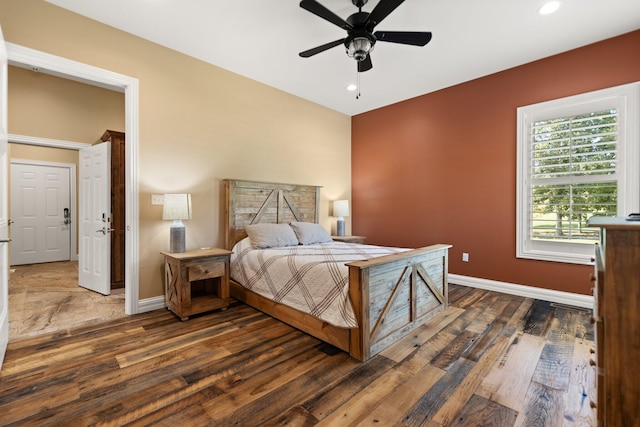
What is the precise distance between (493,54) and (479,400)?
3.58m

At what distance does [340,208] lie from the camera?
194 inches

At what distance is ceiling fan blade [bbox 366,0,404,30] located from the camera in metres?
2.02

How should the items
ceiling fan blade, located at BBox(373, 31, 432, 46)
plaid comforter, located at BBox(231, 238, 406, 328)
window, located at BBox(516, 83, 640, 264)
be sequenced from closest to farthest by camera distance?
1. plaid comforter, located at BBox(231, 238, 406, 328)
2. ceiling fan blade, located at BBox(373, 31, 432, 46)
3. window, located at BBox(516, 83, 640, 264)

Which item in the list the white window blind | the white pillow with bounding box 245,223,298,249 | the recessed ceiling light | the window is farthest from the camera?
the white pillow with bounding box 245,223,298,249

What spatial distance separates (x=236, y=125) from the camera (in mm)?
3891

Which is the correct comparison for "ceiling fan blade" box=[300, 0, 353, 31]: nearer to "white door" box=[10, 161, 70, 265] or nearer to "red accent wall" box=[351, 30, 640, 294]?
"red accent wall" box=[351, 30, 640, 294]

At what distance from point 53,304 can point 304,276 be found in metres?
3.06

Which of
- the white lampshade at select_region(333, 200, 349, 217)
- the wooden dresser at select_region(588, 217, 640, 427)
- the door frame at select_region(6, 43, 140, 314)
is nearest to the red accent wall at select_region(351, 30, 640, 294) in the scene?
the white lampshade at select_region(333, 200, 349, 217)

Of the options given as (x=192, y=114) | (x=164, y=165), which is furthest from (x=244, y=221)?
(x=192, y=114)

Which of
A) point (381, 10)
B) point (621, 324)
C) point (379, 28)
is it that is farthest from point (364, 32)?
point (621, 324)

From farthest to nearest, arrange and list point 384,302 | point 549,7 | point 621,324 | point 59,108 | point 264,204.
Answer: point 59,108 < point 264,204 < point 549,7 < point 384,302 < point 621,324

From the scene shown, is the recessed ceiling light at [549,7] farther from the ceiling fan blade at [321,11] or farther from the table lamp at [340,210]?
the table lamp at [340,210]

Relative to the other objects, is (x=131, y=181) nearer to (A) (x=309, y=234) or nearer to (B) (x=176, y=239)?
(B) (x=176, y=239)

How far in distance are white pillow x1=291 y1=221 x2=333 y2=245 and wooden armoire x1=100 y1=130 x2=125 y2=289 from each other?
2469 millimetres
